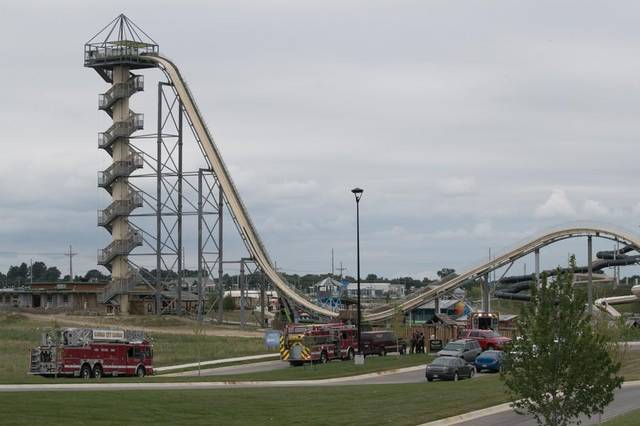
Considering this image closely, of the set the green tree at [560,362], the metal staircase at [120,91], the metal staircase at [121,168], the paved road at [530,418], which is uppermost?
the metal staircase at [120,91]

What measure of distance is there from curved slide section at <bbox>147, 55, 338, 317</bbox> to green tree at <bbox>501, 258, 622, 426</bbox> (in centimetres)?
Answer: 7602

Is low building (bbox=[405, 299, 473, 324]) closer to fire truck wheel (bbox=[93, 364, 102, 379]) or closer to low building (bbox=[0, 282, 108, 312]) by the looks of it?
low building (bbox=[0, 282, 108, 312])

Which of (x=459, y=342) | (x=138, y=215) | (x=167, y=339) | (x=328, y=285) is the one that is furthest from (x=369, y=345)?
(x=328, y=285)

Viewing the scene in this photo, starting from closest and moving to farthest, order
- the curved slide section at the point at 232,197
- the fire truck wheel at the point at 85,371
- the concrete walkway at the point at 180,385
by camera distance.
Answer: the concrete walkway at the point at 180,385, the fire truck wheel at the point at 85,371, the curved slide section at the point at 232,197

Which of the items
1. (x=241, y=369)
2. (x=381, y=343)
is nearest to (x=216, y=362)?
(x=241, y=369)

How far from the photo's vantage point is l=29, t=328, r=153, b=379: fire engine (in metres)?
54.1

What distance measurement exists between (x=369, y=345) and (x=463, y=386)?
2414 cm

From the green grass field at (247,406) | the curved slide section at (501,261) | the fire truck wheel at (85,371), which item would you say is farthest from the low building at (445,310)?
the green grass field at (247,406)

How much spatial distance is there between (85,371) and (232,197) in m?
51.2

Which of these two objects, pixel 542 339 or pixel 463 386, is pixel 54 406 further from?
pixel 463 386

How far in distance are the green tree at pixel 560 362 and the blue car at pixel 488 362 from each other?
31.5 metres

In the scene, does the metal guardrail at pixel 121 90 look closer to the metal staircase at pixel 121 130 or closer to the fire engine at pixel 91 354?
the metal staircase at pixel 121 130

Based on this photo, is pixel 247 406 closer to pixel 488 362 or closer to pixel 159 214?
pixel 488 362

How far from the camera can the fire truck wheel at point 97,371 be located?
181 ft
